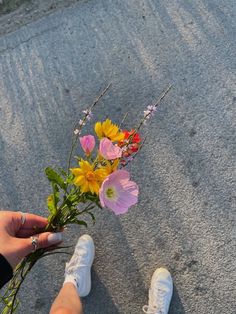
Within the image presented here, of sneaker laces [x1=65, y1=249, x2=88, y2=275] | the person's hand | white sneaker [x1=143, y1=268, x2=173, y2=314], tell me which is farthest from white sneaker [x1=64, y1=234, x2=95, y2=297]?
the person's hand

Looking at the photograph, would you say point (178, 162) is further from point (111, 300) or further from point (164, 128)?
point (111, 300)

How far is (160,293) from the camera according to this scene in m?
1.89

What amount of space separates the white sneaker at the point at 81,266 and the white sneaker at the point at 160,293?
0.29 m

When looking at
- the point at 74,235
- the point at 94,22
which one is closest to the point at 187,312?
the point at 74,235

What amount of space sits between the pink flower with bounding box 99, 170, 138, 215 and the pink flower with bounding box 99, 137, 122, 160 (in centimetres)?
4

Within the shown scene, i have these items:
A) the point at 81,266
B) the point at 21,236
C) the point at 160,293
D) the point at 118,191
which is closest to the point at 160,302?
the point at 160,293

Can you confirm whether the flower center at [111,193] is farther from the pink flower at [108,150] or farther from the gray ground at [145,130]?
the gray ground at [145,130]

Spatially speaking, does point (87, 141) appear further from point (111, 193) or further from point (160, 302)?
point (160, 302)

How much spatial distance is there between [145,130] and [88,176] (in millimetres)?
1118

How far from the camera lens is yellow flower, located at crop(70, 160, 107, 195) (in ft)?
3.62

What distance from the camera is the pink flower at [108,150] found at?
1.06m

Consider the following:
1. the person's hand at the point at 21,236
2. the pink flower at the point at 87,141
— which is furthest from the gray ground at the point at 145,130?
the pink flower at the point at 87,141

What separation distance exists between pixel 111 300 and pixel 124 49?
1303 millimetres

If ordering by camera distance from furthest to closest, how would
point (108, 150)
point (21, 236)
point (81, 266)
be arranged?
point (81, 266) < point (21, 236) < point (108, 150)
